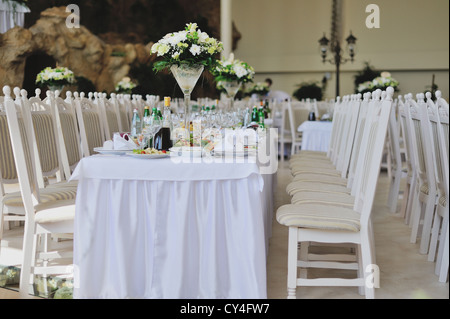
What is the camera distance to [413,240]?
13.7ft

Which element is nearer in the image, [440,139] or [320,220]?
[320,220]

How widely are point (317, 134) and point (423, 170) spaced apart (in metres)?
3.75

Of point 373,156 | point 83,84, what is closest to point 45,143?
point 373,156

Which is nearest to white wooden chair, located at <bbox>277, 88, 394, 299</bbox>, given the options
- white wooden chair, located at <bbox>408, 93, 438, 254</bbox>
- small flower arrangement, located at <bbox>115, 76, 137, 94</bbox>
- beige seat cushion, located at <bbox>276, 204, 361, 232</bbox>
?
beige seat cushion, located at <bbox>276, 204, 361, 232</bbox>

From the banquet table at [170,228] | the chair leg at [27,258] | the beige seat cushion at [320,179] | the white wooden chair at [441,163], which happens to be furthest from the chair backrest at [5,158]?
the white wooden chair at [441,163]

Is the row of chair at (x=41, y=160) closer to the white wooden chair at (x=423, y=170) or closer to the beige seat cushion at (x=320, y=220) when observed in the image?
the beige seat cushion at (x=320, y=220)

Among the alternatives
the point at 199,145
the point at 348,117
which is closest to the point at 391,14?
the point at 348,117

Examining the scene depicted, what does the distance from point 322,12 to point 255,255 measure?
15.6m

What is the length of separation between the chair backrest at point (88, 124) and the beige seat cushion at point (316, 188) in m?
1.63

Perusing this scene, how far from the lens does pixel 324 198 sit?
10.5 feet

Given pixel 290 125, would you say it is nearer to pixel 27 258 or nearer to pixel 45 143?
pixel 45 143

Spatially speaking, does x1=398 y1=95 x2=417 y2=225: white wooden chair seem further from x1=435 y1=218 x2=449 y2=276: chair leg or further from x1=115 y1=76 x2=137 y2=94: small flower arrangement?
x1=115 y1=76 x2=137 y2=94: small flower arrangement

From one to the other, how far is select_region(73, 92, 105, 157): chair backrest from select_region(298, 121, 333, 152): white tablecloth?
372 cm

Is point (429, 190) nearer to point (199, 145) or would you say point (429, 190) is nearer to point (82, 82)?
point (199, 145)
